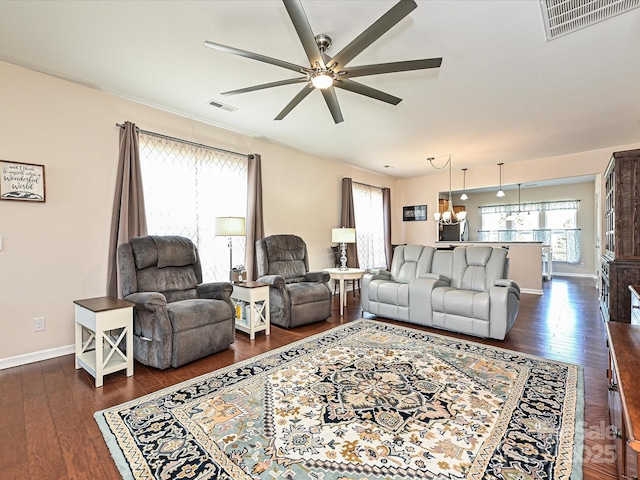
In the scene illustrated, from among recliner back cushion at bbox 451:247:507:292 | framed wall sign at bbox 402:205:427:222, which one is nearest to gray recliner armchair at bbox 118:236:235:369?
recliner back cushion at bbox 451:247:507:292

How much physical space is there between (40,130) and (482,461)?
4.24 meters

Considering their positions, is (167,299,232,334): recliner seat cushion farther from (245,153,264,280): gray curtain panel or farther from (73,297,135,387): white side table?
(245,153,264,280): gray curtain panel

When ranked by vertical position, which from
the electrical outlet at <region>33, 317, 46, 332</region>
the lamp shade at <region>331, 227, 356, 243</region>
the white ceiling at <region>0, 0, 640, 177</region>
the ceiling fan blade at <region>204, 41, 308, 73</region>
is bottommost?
the electrical outlet at <region>33, 317, 46, 332</region>

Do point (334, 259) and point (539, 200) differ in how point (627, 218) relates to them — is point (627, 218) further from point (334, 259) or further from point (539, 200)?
point (539, 200)

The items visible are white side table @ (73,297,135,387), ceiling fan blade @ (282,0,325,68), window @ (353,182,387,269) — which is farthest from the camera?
window @ (353,182,387,269)

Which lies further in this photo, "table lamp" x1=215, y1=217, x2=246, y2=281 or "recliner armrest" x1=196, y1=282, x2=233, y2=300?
"table lamp" x1=215, y1=217, x2=246, y2=281

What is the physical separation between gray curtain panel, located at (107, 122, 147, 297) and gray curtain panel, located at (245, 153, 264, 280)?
1.42 meters

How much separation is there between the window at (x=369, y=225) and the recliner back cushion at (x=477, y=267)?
2751 mm

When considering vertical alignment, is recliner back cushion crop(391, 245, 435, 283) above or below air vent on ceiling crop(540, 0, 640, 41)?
below

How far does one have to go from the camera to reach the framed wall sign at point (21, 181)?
278 centimetres

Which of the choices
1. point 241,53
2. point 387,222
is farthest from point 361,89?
point 387,222

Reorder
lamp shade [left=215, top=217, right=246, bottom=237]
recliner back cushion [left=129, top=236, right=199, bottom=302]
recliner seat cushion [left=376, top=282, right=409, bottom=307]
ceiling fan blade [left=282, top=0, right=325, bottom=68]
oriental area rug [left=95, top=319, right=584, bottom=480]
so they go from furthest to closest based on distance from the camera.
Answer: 1. recliner seat cushion [left=376, top=282, right=409, bottom=307]
2. lamp shade [left=215, top=217, right=246, bottom=237]
3. recliner back cushion [left=129, top=236, right=199, bottom=302]
4. ceiling fan blade [left=282, top=0, right=325, bottom=68]
5. oriental area rug [left=95, top=319, right=584, bottom=480]

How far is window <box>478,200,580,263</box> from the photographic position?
30.3ft

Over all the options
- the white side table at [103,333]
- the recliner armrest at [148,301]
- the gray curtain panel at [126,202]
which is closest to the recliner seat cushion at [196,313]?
the recliner armrest at [148,301]
